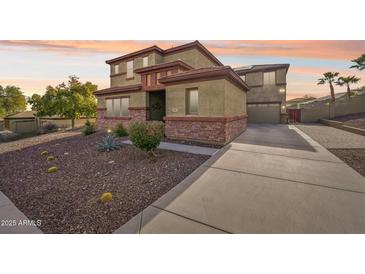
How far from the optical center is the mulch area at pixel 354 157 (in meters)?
5.55

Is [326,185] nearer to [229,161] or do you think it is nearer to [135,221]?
[229,161]

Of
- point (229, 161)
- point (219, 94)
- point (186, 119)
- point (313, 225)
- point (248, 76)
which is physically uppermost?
point (248, 76)

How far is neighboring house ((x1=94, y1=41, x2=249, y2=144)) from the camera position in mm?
8836

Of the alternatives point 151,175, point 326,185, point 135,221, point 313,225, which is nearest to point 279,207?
point 313,225

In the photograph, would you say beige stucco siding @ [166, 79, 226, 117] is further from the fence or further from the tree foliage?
the tree foliage

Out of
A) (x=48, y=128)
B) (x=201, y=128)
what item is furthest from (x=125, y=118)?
(x=48, y=128)

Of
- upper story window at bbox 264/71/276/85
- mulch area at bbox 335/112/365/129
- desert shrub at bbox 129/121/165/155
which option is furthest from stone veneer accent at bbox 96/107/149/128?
mulch area at bbox 335/112/365/129

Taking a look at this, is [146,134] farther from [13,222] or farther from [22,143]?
[22,143]

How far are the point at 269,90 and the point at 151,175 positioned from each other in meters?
22.0

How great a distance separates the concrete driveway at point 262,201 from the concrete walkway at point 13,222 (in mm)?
1854

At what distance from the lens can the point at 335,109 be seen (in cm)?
2277

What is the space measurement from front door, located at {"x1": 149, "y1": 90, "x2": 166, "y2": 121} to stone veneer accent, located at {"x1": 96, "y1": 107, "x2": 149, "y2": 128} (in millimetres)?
563

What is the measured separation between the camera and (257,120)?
2275cm

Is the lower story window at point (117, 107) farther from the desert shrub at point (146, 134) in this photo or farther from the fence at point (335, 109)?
the fence at point (335, 109)
